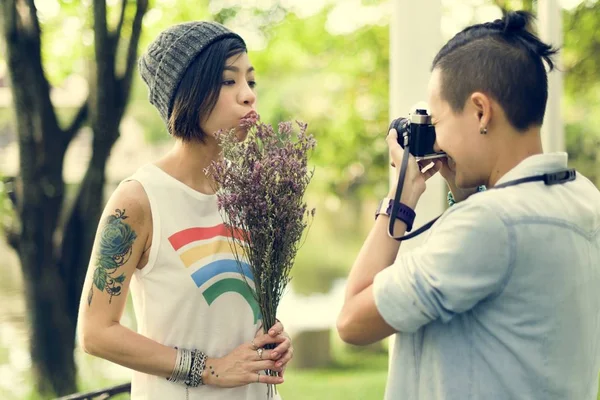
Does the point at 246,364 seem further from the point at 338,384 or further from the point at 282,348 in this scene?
the point at 338,384

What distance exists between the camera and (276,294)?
1.47 meters

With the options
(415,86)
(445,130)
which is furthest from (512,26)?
(415,86)

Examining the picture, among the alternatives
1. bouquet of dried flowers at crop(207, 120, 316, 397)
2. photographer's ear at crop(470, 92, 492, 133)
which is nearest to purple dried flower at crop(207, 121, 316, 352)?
bouquet of dried flowers at crop(207, 120, 316, 397)

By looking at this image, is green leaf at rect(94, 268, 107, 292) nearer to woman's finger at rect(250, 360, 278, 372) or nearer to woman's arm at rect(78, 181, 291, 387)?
woman's arm at rect(78, 181, 291, 387)

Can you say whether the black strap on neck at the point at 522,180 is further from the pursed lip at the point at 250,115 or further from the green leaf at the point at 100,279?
the green leaf at the point at 100,279

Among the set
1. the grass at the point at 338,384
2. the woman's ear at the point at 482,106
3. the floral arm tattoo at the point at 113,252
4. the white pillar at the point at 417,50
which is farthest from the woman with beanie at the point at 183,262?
the grass at the point at 338,384

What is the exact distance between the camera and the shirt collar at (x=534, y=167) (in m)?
1.16

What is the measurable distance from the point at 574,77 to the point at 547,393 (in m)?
4.62

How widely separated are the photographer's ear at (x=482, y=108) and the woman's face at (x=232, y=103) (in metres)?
0.54

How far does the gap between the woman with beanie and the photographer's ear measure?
0.55m

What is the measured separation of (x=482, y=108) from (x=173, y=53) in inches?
27.8

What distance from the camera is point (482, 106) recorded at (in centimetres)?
116

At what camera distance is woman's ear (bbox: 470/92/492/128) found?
1.15 m

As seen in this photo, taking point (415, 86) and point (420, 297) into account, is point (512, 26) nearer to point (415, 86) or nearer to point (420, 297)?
point (420, 297)
